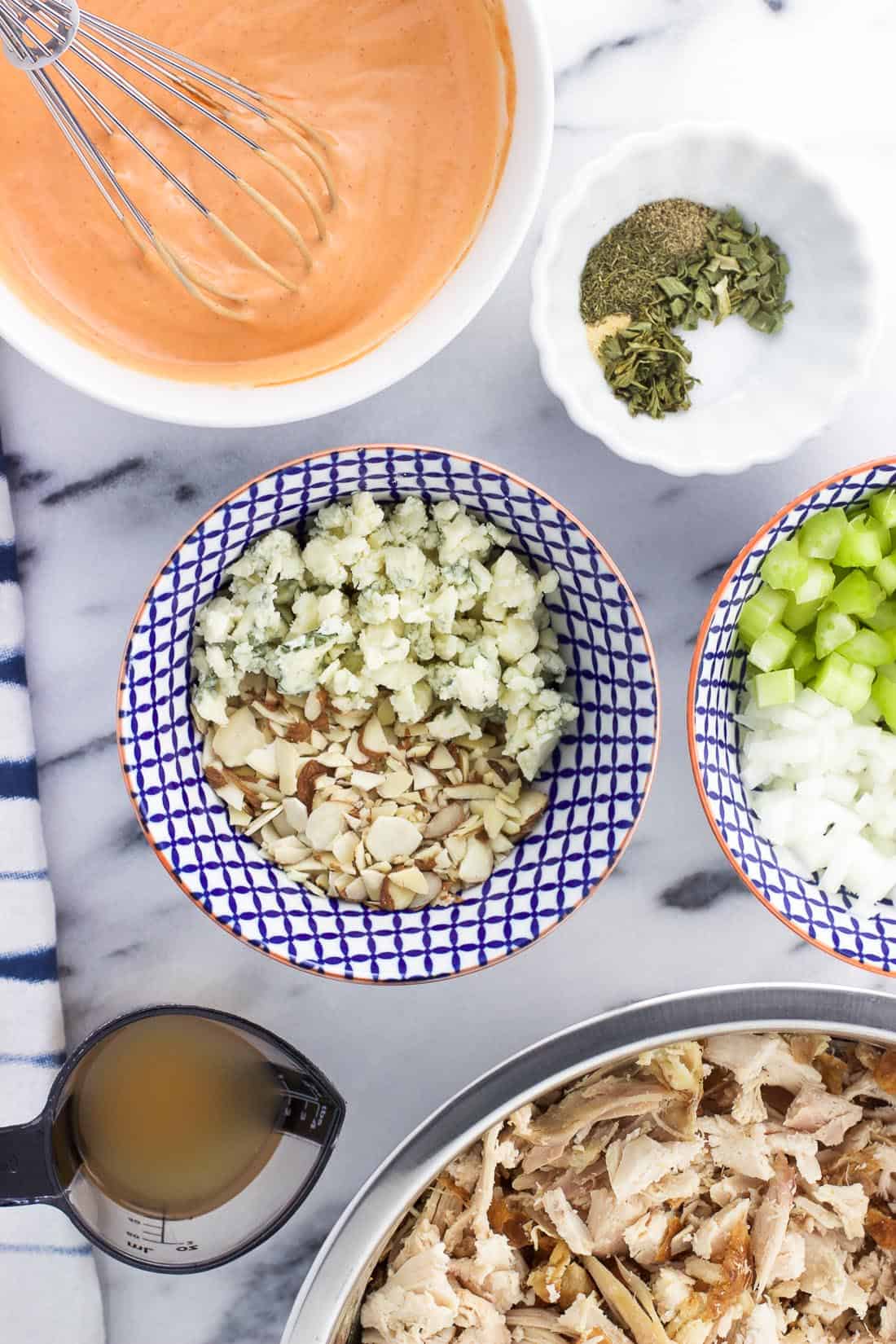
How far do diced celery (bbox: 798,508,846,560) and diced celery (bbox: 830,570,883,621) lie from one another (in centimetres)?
3

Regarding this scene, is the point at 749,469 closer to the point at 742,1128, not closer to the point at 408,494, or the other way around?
the point at 408,494

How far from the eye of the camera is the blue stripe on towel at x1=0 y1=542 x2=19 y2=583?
1.33 m

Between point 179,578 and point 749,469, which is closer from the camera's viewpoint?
point 179,578

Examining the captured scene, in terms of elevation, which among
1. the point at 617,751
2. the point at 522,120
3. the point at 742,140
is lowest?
the point at 617,751

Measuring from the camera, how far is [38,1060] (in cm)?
137

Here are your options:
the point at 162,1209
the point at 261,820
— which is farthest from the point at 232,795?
the point at 162,1209

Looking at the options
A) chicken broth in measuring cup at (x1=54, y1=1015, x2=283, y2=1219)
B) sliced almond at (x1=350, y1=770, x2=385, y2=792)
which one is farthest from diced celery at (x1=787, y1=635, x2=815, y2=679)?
chicken broth in measuring cup at (x1=54, y1=1015, x2=283, y2=1219)

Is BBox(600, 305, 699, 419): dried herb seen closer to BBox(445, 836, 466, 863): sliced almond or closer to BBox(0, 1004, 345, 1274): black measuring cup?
BBox(445, 836, 466, 863): sliced almond

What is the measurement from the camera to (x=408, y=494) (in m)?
1.24

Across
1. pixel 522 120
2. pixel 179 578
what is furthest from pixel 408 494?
pixel 522 120

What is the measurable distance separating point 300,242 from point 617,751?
595mm

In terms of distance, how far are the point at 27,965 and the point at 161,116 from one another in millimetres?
915

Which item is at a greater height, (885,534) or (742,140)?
(742,140)

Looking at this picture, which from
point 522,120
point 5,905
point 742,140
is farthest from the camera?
point 5,905
